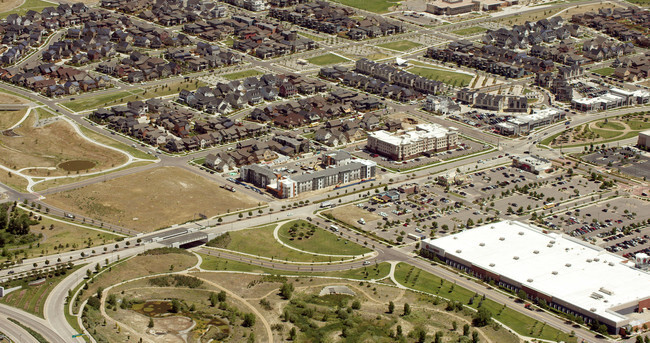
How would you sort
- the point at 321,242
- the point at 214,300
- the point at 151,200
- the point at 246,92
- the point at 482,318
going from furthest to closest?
1. the point at 246,92
2. the point at 151,200
3. the point at 321,242
4. the point at 214,300
5. the point at 482,318

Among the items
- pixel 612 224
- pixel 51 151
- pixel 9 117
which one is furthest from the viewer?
pixel 9 117

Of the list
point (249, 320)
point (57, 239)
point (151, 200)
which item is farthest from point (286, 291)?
point (151, 200)

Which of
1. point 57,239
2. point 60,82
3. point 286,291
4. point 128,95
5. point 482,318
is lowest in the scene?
point 128,95

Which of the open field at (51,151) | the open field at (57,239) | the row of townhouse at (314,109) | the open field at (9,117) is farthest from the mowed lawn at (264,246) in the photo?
the open field at (9,117)

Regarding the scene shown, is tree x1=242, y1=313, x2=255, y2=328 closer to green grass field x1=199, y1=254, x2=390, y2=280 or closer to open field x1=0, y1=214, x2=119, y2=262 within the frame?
green grass field x1=199, y1=254, x2=390, y2=280

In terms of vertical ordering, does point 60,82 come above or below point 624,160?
above

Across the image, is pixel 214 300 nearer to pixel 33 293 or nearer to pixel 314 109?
pixel 33 293

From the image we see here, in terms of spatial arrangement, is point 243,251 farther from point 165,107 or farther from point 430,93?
point 430,93
